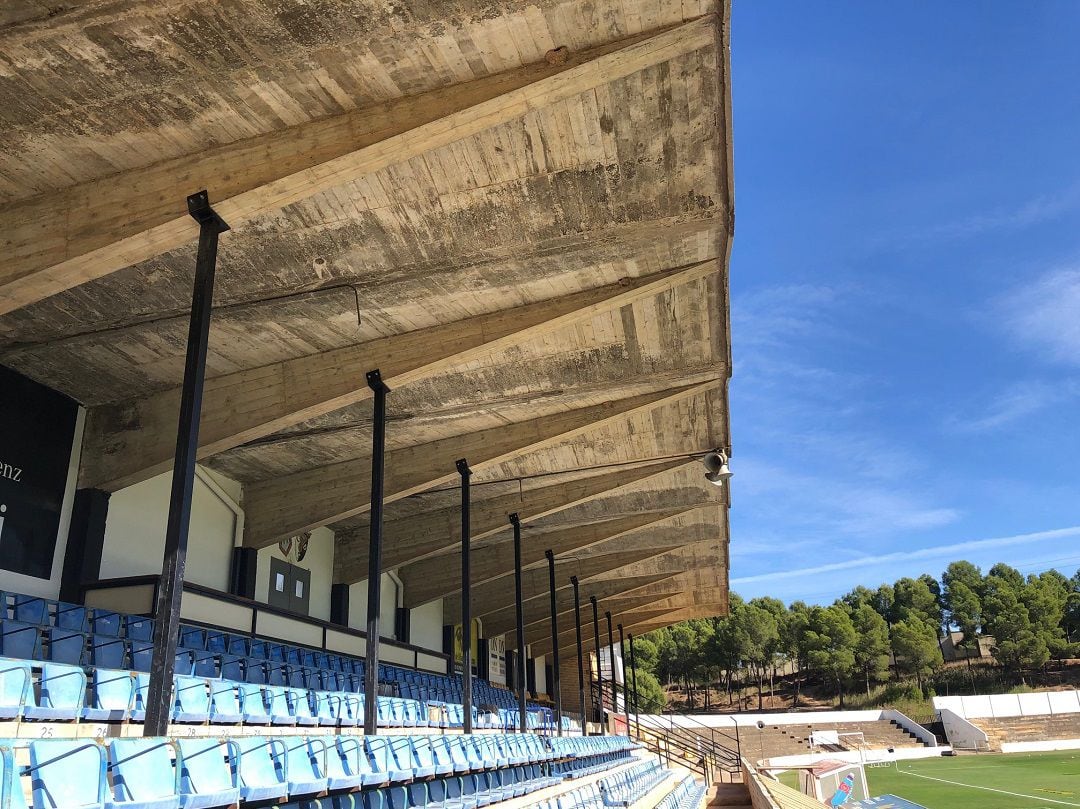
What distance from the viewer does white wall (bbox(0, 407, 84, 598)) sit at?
449 inches

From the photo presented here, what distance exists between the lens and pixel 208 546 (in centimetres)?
1577

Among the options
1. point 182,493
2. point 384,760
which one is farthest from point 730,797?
point 182,493

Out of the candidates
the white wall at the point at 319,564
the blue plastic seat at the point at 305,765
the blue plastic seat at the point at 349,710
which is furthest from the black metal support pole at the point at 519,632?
the blue plastic seat at the point at 305,765

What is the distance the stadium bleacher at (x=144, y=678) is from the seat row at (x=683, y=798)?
4.39 m

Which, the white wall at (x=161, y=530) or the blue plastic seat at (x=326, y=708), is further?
the white wall at (x=161, y=530)

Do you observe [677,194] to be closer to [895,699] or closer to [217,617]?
[217,617]

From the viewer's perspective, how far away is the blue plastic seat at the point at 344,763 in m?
6.69

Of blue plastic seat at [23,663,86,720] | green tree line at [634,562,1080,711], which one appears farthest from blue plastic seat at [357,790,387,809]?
green tree line at [634,562,1080,711]

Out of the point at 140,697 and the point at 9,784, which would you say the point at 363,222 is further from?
the point at 9,784

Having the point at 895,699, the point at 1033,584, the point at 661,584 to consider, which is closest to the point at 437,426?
the point at 661,584

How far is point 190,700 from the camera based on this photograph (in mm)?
8297

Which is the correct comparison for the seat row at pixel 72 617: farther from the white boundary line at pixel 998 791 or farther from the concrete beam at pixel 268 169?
the white boundary line at pixel 998 791

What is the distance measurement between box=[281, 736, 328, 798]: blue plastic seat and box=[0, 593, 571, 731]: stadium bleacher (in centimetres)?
199

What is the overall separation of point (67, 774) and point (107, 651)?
21.2 feet
